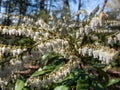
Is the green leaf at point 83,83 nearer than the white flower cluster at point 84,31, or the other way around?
the green leaf at point 83,83

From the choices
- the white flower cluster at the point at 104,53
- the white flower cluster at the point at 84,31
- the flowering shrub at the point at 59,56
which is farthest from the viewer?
the white flower cluster at the point at 84,31

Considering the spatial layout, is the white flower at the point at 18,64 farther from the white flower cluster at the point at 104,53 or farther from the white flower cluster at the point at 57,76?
the white flower cluster at the point at 104,53

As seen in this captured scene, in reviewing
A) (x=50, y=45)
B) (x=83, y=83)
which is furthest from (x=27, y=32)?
(x=83, y=83)

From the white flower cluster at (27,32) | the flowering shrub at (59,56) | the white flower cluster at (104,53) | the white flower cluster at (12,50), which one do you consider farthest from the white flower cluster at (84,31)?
the white flower cluster at (12,50)

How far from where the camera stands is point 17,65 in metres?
3.23

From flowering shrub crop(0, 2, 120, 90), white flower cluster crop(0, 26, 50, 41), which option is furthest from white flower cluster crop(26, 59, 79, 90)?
white flower cluster crop(0, 26, 50, 41)

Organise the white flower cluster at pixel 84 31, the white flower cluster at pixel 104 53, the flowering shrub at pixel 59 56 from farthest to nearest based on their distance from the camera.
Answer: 1. the white flower cluster at pixel 84 31
2. the flowering shrub at pixel 59 56
3. the white flower cluster at pixel 104 53

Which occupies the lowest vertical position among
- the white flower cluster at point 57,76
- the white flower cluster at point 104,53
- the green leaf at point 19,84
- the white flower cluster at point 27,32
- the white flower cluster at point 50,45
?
the green leaf at point 19,84

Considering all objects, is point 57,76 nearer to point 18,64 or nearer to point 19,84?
point 18,64

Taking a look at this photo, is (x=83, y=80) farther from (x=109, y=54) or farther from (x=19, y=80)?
(x=19, y=80)

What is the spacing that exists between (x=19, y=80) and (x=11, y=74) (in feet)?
0.32

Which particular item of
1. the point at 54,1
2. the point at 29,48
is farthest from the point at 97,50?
the point at 54,1

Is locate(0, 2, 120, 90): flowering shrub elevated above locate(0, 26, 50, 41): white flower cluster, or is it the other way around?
locate(0, 26, 50, 41): white flower cluster

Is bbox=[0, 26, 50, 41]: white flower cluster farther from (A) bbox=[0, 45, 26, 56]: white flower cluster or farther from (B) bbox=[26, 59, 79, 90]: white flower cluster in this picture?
(B) bbox=[26, 59, 79, 90]: white flower cluster
